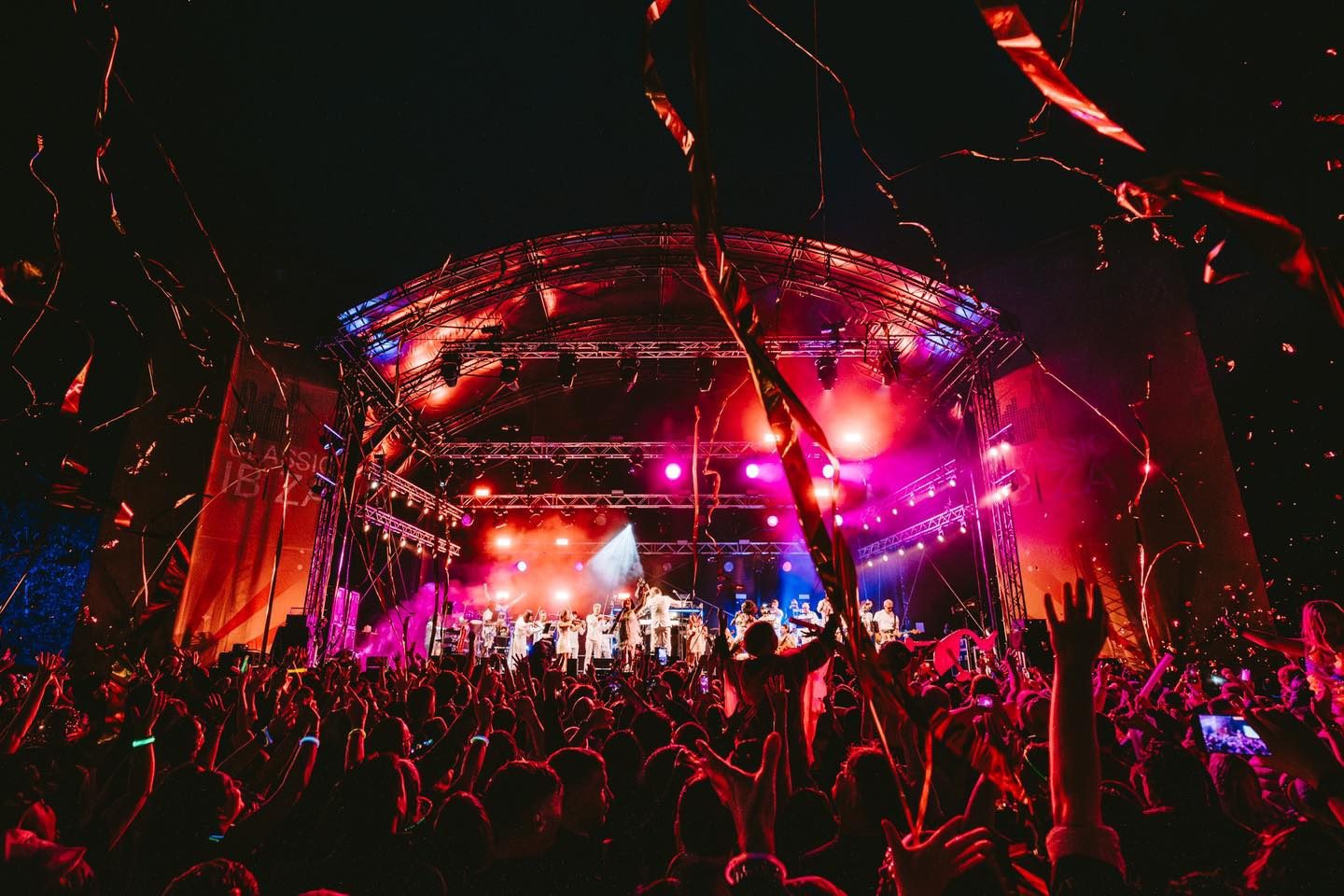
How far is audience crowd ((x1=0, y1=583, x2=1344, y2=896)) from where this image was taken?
4.65ft

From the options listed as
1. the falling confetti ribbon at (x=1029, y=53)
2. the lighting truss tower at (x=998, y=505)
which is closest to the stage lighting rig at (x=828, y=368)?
the lighting truss tower at (x=998, y=505)

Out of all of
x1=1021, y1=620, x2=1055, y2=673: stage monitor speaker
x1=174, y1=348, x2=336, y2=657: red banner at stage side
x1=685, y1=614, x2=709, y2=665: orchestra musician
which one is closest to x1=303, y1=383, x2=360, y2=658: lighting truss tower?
x1=174, y1=348, x2=336, y2=657: red banner at stage side

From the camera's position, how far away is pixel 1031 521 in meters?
11.7

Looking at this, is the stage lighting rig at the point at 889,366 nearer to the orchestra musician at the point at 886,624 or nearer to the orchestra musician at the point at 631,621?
the orchestra musician at the point at 886,624

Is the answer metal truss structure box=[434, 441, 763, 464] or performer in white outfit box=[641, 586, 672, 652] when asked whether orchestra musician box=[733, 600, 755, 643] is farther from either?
metal truss structure box=[434, 441, 763, 464]

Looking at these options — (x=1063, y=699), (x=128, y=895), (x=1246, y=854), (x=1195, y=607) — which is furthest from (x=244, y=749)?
(x=1195, y=607)

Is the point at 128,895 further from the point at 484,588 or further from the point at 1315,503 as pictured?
the point at 484,588

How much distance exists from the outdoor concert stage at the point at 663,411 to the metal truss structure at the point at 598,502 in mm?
117

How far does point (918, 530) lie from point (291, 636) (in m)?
13.7

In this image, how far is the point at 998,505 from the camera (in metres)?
11.6

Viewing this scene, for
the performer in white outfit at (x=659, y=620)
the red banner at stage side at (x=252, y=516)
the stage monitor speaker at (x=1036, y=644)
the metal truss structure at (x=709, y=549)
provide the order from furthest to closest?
the metal truss structure at (x=709, y=549), the performer in white outfit at (x=659, y=620), the red banner at stage side at (x=252, y=516), the stage monitor speaker at (x=1036, y=644)

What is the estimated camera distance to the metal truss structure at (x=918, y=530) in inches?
530

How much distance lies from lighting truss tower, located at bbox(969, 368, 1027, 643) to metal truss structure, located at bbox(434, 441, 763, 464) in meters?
5.08

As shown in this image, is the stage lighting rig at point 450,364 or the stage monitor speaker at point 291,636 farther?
the stage lighting rig at point 450,364
